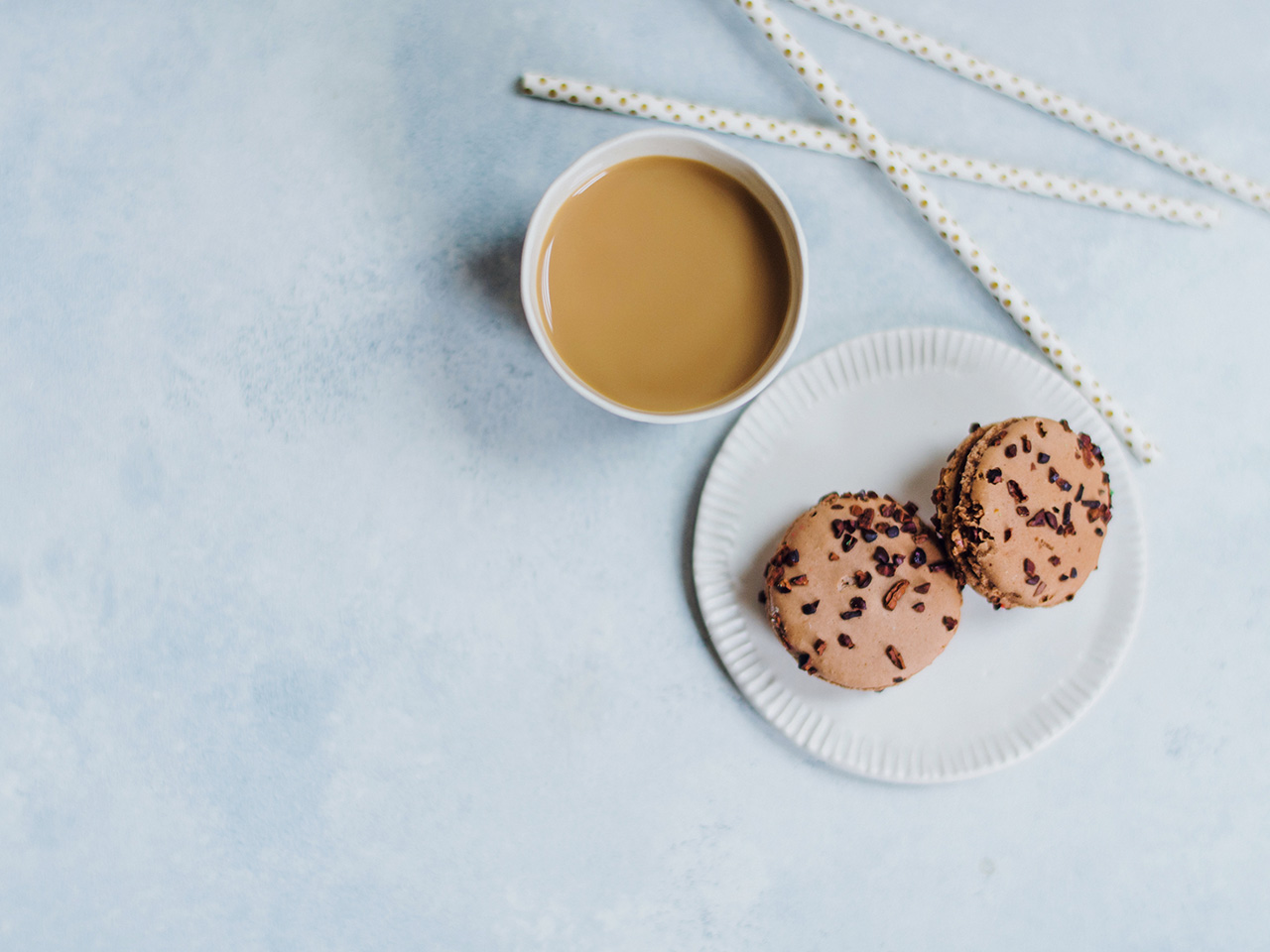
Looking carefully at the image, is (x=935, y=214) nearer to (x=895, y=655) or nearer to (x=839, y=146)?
(x=839, y=146)

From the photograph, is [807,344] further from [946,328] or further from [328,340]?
[328,340]

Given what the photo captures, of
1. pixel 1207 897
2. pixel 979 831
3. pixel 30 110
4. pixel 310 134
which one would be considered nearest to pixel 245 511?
pixel 310 134

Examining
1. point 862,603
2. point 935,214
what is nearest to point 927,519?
point 862,603

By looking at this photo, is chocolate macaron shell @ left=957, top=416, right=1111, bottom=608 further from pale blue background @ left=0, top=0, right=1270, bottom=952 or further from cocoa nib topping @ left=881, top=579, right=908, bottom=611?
pale blue background @ left=0, top=0, right=1270, bottom=952

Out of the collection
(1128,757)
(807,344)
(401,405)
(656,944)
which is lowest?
(656,944)

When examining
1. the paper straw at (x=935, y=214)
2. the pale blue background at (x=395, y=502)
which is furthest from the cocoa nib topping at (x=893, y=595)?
the paper straw at (x=935, y=214)
